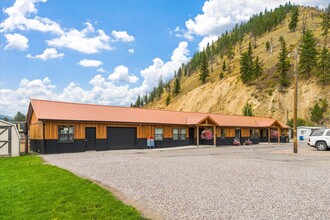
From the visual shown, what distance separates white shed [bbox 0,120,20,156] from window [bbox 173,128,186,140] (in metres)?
17.8

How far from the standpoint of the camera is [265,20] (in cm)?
15112

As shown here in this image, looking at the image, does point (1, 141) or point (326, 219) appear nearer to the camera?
point (326, 219)

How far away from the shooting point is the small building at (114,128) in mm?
25797

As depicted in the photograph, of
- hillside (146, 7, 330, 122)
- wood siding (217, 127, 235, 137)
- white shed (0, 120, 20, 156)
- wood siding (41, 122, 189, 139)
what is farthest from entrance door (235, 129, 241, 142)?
hillside (146, 7, 330, 122)

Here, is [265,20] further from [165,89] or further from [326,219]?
[326,219]

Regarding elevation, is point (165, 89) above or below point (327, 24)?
below

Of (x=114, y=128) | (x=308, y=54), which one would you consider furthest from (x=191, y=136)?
(x=308, y=54)

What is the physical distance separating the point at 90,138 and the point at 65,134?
98.0 inches

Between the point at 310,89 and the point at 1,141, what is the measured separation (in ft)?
234

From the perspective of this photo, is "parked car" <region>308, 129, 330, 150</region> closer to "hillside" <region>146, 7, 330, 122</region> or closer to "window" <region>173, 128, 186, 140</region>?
"window" <region>173, 128, 186, 140</region>

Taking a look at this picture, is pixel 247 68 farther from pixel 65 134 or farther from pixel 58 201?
pixel 58 201

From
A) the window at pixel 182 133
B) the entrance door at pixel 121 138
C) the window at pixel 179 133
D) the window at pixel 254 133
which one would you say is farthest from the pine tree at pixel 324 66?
the entrance door at pixel 121 138

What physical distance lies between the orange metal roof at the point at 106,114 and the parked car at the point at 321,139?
1257 centimetres

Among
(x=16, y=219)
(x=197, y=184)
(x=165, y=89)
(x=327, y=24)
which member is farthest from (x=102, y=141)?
(x=165, y=89)
